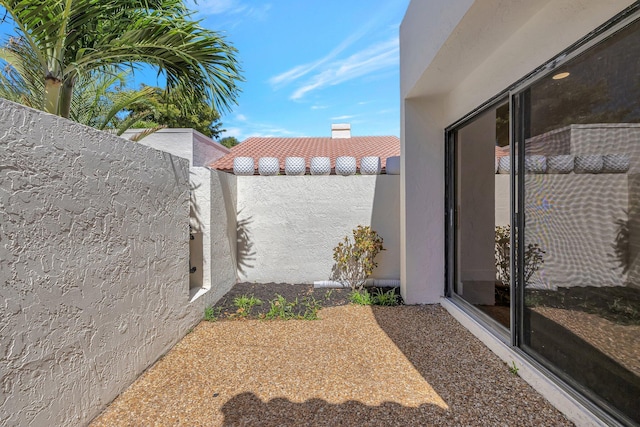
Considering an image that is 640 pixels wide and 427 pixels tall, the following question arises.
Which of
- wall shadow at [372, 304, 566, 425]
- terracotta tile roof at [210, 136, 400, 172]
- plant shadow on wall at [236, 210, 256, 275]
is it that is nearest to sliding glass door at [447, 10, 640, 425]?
wall shadow at [372, 304, 566, 425]

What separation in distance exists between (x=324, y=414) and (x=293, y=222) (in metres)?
5.51

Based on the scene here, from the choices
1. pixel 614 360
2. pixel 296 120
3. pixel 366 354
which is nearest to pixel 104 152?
pixel 366 354

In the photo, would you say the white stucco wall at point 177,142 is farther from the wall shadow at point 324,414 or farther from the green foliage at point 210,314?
the wall shadow at point 324,414

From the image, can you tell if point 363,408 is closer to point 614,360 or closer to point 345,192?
point 614,360

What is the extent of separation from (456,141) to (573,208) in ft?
11.4

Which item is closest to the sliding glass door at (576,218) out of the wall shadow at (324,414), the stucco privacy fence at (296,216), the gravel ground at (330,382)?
the gravel ground at (330,382)

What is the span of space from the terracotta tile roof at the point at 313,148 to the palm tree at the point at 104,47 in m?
7.69

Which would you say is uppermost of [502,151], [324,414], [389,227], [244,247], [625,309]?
[502,151]

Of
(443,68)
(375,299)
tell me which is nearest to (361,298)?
(375,299)

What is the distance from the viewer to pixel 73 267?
2904mm

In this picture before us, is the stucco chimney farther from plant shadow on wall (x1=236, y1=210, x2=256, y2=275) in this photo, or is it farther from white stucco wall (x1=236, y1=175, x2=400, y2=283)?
plant shadow on wall (x1=236, y1=210, x2=256, y2=275)

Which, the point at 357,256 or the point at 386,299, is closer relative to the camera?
the point at 386,299

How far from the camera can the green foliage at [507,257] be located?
12.2ft

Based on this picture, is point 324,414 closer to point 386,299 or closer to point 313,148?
point 386,299
